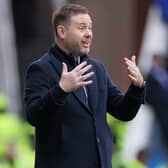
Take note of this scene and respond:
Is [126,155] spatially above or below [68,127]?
below


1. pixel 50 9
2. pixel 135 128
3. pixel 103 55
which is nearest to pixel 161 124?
pixel 135 128

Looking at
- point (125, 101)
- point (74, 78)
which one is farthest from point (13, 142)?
point (74, 78)

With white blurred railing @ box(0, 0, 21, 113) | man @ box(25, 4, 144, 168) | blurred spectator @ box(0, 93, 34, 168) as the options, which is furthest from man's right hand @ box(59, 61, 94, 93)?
white blurred railing @ box(0, 0, 21, 113)

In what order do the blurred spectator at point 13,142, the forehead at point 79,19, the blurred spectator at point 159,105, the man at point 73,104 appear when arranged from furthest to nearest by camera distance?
the blurred spectator at point 159,105 → the blurred spectator at point 13,142 → the forehead at point 79,19 → the man at point 73,104

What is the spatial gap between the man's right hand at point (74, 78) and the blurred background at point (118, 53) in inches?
124

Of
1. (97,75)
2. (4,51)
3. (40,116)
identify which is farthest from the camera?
(4,51)

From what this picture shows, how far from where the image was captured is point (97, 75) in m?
4.39

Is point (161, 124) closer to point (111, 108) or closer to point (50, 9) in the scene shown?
point (50, 9)

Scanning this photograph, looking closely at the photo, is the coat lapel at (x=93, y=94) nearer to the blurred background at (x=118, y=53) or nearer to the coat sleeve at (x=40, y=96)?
the coat sleeve at (x=40, y=96)

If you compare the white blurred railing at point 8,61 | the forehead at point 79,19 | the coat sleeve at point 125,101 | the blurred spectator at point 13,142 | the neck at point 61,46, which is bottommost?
the blurred spectator at point 13,142

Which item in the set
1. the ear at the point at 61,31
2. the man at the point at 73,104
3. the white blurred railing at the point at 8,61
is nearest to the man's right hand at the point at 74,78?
the man at the point at 73,104

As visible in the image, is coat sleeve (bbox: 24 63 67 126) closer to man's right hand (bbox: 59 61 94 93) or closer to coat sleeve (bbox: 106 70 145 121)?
man's right hand (bbox: 59 61 94 93)

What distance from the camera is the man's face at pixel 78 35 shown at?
4.26 metres

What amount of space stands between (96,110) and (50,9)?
11.0ft
